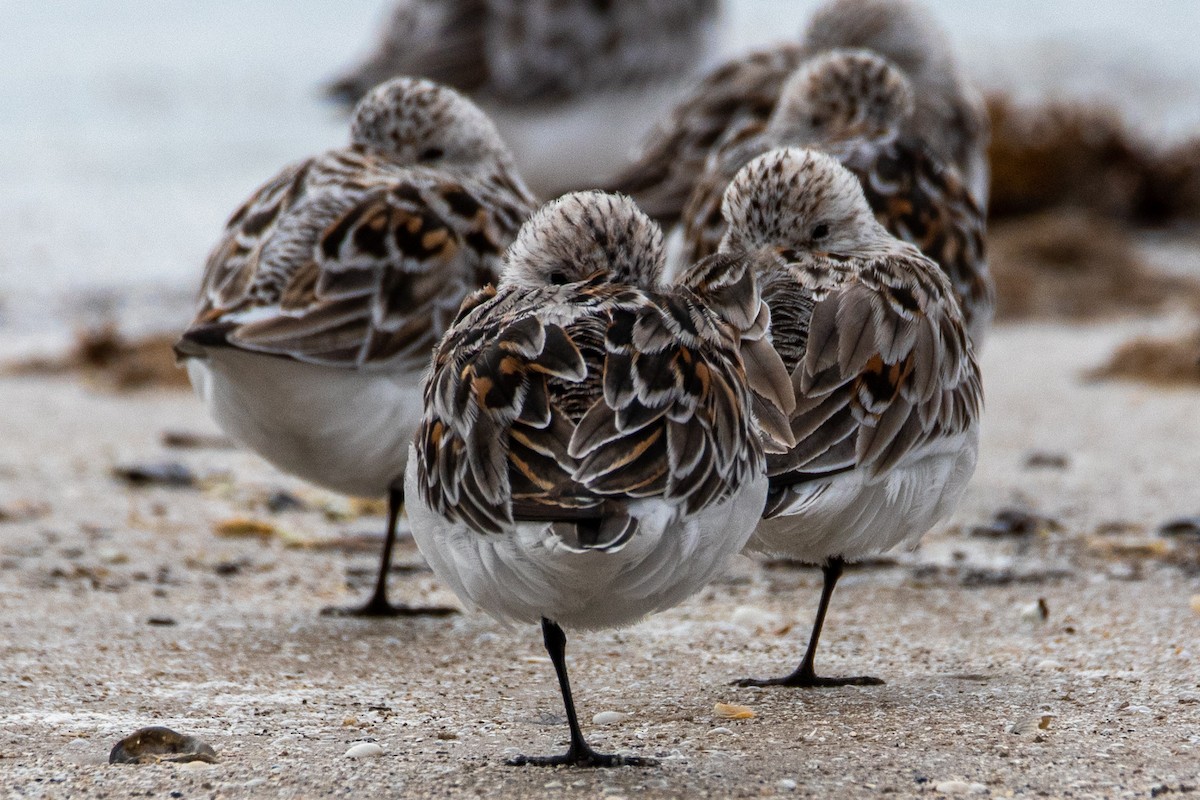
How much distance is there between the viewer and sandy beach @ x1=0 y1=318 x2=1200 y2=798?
3279 millimetres

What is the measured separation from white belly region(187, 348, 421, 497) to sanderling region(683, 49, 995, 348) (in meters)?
1.39

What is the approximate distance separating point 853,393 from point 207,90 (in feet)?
63.9

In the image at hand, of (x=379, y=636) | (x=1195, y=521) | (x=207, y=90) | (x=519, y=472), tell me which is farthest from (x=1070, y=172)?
(x=207, y=90)

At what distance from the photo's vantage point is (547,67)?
10750 millimetres

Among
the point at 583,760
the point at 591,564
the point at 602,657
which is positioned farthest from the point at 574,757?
the point at 602,657

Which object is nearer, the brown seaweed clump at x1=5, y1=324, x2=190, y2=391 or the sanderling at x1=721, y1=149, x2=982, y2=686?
the sanderling at x1=721, y1=149, x2=982, y2=686

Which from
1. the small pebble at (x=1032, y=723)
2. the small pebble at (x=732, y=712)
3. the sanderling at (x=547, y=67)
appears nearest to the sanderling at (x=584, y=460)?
the small pebble at (x=732, y=712)

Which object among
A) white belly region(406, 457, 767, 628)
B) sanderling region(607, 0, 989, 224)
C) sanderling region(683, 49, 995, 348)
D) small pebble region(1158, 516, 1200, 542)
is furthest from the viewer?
sanderling region(607, 0, 989, 224)

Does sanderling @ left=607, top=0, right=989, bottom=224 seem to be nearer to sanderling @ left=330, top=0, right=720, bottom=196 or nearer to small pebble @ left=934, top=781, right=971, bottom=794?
sanderling @ left=330, top=0, right=720, bottom=196

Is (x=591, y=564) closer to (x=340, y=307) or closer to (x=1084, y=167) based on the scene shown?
(x=340, y=307)

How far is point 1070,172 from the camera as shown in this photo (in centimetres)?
1340

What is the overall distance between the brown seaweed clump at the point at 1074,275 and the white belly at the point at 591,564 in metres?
7.66

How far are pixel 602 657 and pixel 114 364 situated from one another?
19.2 feet

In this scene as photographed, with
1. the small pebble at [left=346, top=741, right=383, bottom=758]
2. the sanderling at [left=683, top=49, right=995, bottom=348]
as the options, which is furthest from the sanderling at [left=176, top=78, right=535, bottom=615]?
the small pebble at [left=346, top=741, right=383, bottom=758]
